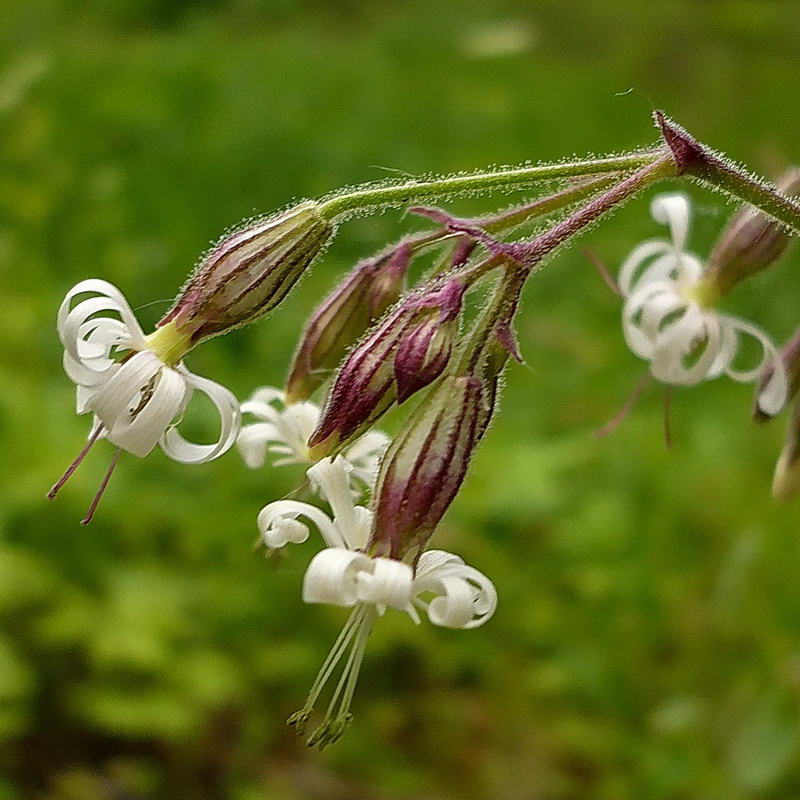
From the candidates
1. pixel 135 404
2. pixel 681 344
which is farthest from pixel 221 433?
pixel 681 344

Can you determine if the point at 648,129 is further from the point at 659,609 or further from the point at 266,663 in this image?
the point at 266,663

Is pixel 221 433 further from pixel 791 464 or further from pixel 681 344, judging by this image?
pixel 791 464

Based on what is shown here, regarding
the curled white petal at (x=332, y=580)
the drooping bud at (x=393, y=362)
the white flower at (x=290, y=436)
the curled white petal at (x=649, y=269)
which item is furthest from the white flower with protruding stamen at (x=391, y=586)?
the curled white petal at (x=649, y=269)

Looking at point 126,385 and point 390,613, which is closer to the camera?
point 126,385

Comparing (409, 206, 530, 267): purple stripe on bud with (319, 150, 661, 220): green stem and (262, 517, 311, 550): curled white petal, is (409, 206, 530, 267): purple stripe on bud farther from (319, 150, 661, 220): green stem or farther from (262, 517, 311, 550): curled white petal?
(262, 517, 311, 550): curled white petal

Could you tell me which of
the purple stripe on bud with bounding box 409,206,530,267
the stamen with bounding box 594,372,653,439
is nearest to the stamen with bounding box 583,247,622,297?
the stamen with bounding box 594,372,653,439

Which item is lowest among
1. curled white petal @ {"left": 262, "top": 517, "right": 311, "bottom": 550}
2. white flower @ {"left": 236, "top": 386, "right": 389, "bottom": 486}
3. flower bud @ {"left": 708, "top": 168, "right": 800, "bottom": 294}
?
curled white petal @ {"left": 262, "top": 517, "right": 311, "bottom": 550}

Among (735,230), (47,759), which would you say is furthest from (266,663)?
(735,230)
